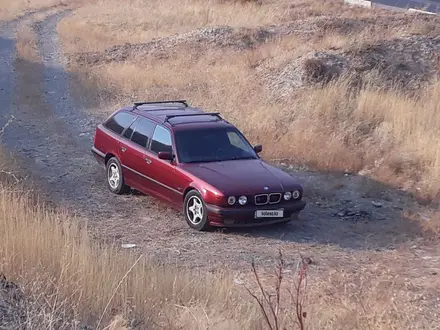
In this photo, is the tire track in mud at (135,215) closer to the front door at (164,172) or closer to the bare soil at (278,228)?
the bare soil at (278,228)

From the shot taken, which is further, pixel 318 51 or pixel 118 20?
pixel 118 20

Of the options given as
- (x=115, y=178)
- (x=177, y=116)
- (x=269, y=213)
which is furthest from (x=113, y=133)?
(x=269, y=213)

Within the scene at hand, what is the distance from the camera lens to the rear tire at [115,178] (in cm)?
1435

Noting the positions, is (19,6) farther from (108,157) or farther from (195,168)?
(195,168)

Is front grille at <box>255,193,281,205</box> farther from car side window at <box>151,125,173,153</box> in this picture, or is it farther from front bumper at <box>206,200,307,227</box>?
car side window at <box>151,125,173,153</box>

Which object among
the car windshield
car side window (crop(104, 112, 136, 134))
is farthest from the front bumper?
car side window (crop(104, 112, 136, 134))

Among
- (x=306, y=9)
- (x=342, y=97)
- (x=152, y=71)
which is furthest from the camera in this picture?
(x=306, y=9)

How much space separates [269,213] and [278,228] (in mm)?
645

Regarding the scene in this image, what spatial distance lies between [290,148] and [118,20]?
87.0 ft

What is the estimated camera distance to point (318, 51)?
22.9m

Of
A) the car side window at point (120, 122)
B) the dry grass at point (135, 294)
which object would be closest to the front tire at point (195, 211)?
the car side window at point (120, 122)

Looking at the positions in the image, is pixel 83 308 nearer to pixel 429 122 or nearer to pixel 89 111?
pixel 429 122

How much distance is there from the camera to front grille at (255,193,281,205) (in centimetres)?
1223

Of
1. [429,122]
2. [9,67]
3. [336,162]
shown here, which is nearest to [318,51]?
[429,122]
